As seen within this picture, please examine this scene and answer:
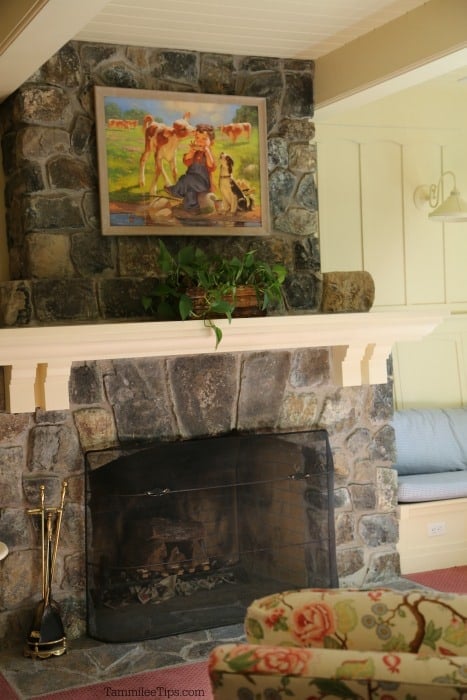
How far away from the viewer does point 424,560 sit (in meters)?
4.81

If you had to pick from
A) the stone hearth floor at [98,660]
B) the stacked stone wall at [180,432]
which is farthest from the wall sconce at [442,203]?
the stone hearth floor at [98,660]

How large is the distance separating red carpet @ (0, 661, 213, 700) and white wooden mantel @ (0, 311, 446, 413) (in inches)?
43.1

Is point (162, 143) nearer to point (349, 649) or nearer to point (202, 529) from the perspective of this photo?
point (202, 529)

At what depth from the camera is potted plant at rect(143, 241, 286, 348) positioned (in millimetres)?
3918

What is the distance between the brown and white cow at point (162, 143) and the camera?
412 cm

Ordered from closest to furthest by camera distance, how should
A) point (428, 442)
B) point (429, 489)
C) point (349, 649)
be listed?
point (349, 649) < point (429, 489) < point (428, 442)

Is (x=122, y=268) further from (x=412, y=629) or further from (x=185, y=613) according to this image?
(x=412, y=629)

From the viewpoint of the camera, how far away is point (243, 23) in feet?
12.6

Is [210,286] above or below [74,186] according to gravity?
below

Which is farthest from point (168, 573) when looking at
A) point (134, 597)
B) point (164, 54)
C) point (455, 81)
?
point (455, 81)

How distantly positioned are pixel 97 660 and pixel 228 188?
2.09 metres

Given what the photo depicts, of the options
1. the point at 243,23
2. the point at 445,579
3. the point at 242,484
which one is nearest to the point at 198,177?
the point at 243,23

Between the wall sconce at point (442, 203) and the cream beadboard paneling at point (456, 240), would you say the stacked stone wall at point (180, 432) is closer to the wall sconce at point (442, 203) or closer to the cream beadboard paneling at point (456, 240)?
the wall sconce at point (442, 203)

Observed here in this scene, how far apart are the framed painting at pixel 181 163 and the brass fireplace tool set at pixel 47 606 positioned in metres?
1.21
